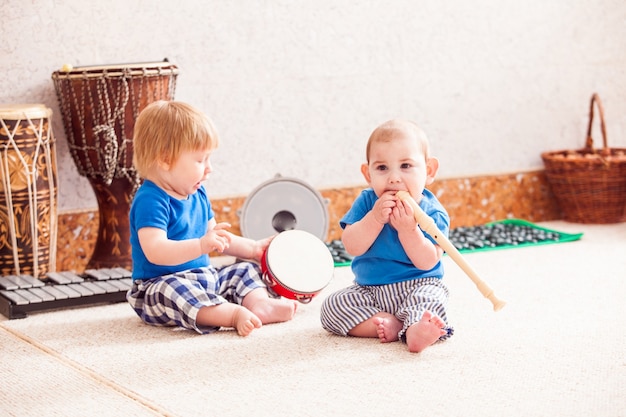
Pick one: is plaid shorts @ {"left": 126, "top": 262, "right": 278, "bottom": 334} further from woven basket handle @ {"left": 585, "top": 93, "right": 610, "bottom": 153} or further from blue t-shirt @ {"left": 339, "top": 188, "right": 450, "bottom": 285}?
woven basket handle @ {"left": 585, "top": 93, "right": 610, "bottom": 153}

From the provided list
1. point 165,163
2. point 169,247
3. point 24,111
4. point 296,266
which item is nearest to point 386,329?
point 296,266

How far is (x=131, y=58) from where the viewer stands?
11.3 feet

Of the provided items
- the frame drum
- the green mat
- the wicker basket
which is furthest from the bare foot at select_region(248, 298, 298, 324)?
the wicker basket

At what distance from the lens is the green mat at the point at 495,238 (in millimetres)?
3582

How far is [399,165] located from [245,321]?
589 millimetres

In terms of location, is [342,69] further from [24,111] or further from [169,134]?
[169,134]

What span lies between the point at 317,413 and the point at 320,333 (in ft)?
2.13

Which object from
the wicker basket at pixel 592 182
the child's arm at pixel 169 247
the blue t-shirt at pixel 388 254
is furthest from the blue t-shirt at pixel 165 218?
the wicker basket at pixel 592 182

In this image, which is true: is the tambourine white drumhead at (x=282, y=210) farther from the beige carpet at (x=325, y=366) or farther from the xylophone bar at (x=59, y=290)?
the beige carpet at (x=325, y=366)

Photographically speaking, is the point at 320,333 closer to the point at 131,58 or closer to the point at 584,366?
the point at 584,366

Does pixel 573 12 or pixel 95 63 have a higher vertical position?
pixel 573 12

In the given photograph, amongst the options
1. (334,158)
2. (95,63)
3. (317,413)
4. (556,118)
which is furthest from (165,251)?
(556,118)

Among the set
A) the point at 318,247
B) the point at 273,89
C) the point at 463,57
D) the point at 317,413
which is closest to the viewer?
the point at 317,413

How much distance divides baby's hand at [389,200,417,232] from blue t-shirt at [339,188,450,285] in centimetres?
11
